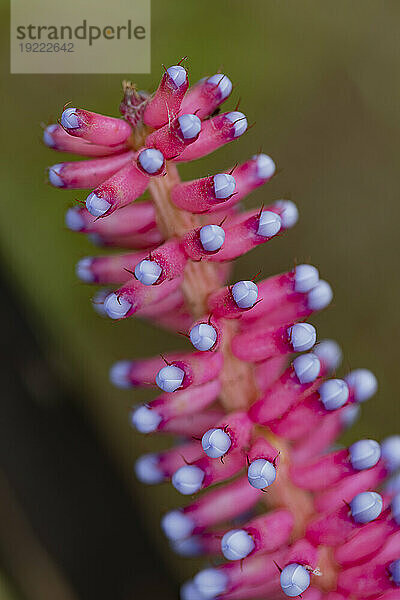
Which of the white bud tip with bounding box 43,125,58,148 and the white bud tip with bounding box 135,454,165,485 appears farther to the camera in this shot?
the white bud tip with bounding box 135,454,165,485

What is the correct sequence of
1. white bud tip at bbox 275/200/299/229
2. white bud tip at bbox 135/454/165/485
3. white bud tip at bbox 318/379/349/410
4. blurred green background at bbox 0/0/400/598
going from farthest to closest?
blurred green background at bbox 0/0/400/598, white bud tip at bbox 135/454/165/485, white bud tip at bbox 275/200/299/229, white bud tip at bbox 318/379/349/410

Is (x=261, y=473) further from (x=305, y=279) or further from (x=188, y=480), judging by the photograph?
(x=305, y=279)

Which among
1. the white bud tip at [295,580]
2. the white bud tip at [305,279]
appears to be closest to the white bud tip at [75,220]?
the white bud tip at [305,279]

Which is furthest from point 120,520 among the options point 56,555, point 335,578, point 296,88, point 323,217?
point 296,88

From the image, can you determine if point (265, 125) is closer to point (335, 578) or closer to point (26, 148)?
point (26, 148)

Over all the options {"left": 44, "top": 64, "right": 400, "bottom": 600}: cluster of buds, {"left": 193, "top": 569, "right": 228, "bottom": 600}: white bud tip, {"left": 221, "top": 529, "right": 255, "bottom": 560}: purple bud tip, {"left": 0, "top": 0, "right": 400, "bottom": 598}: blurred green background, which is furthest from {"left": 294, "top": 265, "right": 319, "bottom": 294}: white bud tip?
{"left": 0, "top": 0, "right": 400, "bottom": 598}: blurred green background

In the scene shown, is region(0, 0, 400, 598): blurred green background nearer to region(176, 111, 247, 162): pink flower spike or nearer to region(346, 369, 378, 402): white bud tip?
region(346, 369, 378, 402): white bud tip

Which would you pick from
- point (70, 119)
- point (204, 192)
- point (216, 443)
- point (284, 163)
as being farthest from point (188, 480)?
point (284, 163)
